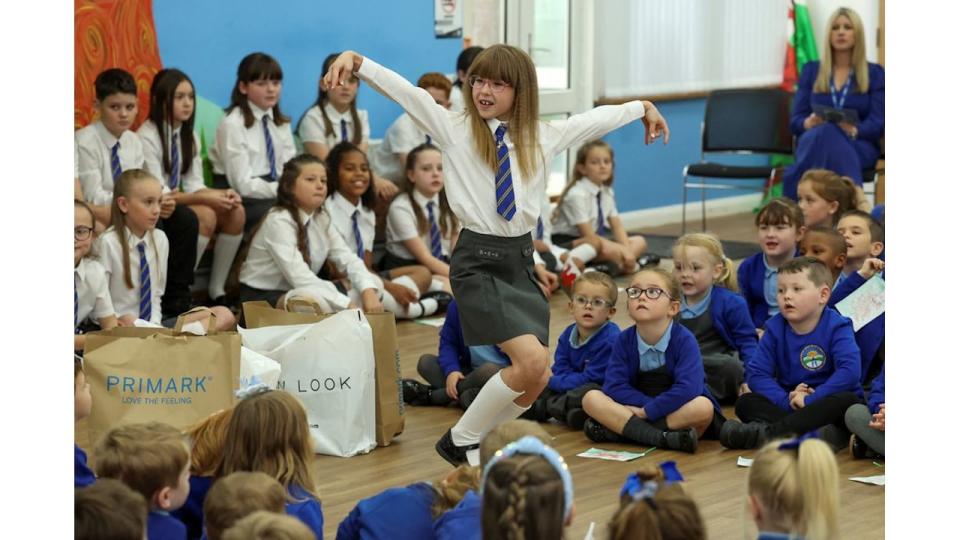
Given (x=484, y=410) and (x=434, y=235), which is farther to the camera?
(x=434, y=235)

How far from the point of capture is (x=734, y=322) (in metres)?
4.83

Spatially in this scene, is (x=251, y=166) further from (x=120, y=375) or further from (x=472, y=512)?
(x=472, y=512)

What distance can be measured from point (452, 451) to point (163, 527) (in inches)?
57.6

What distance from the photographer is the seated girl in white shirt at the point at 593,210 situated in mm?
7660

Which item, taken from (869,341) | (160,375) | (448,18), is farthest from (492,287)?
(448,18)

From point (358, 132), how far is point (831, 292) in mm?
2982

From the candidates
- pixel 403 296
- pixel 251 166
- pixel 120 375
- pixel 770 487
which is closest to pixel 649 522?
pixel 770 487

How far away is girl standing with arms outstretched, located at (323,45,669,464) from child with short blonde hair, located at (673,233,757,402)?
108 cm

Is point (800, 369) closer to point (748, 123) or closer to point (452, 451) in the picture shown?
point (452, 451)

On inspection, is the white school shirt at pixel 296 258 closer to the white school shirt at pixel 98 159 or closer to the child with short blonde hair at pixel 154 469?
the white school shirt at pixel 98 159

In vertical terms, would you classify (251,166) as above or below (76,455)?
above

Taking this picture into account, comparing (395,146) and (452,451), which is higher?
(395,146)

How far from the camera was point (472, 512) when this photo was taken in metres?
2.63

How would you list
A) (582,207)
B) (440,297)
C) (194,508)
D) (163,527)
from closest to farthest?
1. (163,527)
2. (194,508)
3. (440,297)
4. (582,207)
